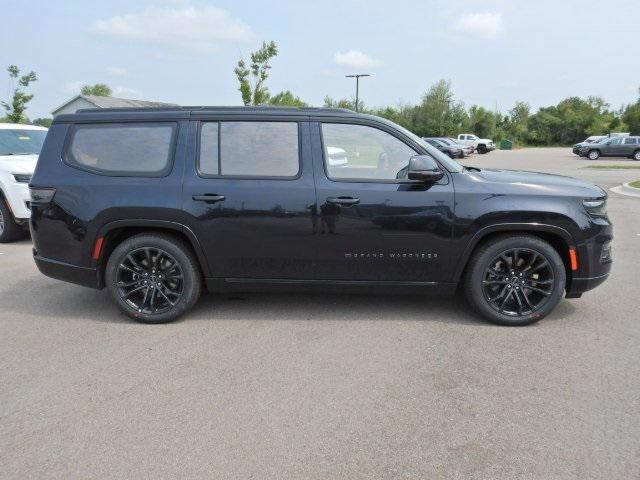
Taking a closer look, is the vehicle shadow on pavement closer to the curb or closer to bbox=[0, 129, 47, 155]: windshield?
bbox=[0, 129, 47, 155]: windshield

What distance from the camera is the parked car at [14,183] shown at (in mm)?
7512

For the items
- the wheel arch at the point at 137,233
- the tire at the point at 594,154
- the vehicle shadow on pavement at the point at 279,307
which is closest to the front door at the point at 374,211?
the vehicle shadow on pavement at the point at 279,307

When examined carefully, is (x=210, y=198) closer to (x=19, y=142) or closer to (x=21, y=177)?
(x=21, y=177)

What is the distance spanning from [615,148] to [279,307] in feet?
119

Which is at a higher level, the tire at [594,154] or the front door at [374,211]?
the tire at [594,154]

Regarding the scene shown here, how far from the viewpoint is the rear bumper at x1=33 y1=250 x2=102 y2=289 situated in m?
4.49

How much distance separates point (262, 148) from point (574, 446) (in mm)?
3116

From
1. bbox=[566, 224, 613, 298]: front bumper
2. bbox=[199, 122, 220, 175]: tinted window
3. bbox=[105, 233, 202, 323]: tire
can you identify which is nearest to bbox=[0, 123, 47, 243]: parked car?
bbox=[105, 233, 202, 323]: tire

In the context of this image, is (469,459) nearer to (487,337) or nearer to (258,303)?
(487,337)

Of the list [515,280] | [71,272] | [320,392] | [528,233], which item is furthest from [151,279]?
[528,233]

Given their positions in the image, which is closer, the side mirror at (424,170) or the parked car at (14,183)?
the side mirror at (424,170)

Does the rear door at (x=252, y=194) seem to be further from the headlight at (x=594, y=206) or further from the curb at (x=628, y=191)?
the curb at (x=628, y=191)

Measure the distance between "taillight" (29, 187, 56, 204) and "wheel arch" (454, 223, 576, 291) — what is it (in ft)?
11.7

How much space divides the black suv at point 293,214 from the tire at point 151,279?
0.5 inches
